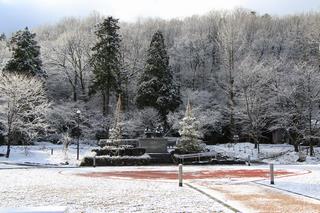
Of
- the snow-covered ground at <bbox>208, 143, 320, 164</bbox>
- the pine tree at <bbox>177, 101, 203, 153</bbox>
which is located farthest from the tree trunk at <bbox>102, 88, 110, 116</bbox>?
the pine tree at <bbox>177, 101, 203, 153</bbox>

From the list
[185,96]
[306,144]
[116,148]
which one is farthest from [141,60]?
[116,148]

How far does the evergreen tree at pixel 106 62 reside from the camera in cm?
5741

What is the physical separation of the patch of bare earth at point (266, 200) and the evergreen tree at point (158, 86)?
39.4 metres

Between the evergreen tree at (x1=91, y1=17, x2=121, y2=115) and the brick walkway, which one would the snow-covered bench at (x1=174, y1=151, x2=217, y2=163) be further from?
A: the brick walkway

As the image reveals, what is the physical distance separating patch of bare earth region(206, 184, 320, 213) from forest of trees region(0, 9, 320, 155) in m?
30.5

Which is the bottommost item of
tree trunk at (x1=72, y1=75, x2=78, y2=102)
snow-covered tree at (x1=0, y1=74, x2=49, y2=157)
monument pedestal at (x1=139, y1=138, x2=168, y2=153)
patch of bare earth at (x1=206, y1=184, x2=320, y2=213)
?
patch of bare earth at (x1=206, y1=184, x2=320, y2=213)

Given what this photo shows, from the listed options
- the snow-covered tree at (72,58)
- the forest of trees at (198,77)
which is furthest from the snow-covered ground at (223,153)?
the snow-covered tree at (72,58)

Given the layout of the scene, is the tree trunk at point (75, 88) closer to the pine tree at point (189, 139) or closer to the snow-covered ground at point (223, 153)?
the snow-covered ground at point (223, 153)

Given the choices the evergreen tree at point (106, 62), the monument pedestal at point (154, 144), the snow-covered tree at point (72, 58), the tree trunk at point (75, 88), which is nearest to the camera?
the monument pedestal at point (154, 144)

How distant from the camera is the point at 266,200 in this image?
13.2 meters

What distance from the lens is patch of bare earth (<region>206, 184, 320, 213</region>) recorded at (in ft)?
38.1

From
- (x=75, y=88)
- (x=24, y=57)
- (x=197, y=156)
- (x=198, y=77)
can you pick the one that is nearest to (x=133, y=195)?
(x=197, y=156)

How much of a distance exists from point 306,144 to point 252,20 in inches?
1276

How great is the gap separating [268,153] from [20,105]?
26418 mm
